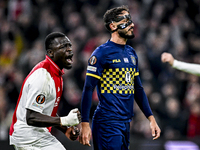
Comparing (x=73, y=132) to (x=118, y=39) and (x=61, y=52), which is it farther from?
(x=118, y=39)

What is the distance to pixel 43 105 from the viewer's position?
359cm

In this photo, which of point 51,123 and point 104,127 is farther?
point 104,127

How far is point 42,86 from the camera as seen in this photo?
3.58 m

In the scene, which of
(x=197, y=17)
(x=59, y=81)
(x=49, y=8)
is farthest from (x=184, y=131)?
(x=49, y=8)

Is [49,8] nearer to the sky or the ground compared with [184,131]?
nearer to the sky

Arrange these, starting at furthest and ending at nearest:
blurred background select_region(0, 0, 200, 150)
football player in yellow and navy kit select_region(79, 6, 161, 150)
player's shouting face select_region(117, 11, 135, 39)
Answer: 1. blurred background select_region(0, 0, 200, 150)
2. player's shouting face select_region(117, 11, 135, 39)
3. football player in yellow and navy kit select_region(79, 6, 161, 150)

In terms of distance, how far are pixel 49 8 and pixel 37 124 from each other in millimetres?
7800

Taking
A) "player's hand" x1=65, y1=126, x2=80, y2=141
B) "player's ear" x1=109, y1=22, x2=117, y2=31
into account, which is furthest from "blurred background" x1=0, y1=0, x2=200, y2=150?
"player's ear" x1=109, y1=22, x2=117, y2=31

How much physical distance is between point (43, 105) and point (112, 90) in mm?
928

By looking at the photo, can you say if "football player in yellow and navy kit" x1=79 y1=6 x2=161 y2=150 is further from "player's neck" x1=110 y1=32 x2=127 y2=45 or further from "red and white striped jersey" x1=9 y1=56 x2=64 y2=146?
"red and white striped jersey" x1=9 y1=56 x2=64 y2=146

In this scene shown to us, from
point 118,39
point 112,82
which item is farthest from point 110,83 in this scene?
point 118,39

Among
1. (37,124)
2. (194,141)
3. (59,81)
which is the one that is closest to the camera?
(37,124)

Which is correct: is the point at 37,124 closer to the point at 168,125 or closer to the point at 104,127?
the point at 104,127

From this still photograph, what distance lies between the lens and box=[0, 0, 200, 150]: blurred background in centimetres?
810
